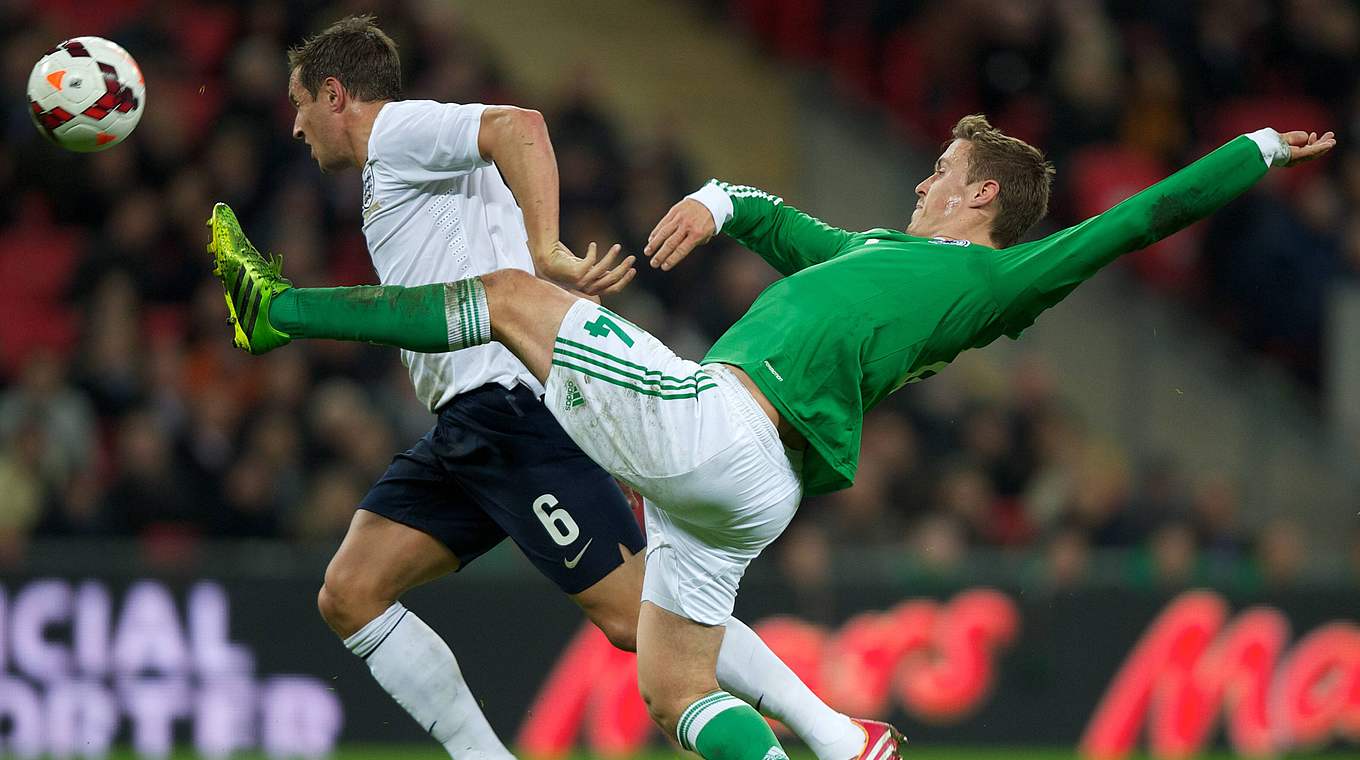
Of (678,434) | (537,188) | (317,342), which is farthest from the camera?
(317,342)

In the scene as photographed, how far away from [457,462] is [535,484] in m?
0.26

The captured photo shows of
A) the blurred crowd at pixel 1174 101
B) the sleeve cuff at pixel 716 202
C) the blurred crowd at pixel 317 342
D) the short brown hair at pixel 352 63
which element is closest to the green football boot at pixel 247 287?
the short brown hair at pixel 352 63

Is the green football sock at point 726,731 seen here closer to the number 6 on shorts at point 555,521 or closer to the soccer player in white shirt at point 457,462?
the soccer player in white shirt at point 457,462

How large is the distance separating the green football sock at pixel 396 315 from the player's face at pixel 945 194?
131cm

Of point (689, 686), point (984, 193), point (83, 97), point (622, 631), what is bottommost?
point (622, 631)

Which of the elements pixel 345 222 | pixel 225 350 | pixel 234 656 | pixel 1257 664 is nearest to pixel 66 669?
pixel 234 656

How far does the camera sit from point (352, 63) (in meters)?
5.65

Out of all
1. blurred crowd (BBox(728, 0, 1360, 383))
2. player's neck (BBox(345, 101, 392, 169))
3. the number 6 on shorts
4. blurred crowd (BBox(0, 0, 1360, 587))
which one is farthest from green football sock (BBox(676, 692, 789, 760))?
blurred crowd (BBox(728, 0, 1360, 383))

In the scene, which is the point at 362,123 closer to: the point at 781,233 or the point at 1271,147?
the point at 781,233

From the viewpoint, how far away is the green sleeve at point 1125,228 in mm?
5035

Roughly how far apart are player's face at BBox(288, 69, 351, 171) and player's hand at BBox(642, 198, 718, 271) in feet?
3.72

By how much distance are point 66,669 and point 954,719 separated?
492 centimetres

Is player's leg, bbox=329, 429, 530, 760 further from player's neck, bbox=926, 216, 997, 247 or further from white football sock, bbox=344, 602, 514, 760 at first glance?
player's neck, bbox=926, 216, 997, 247

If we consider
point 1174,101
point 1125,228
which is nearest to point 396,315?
point 1125,228
